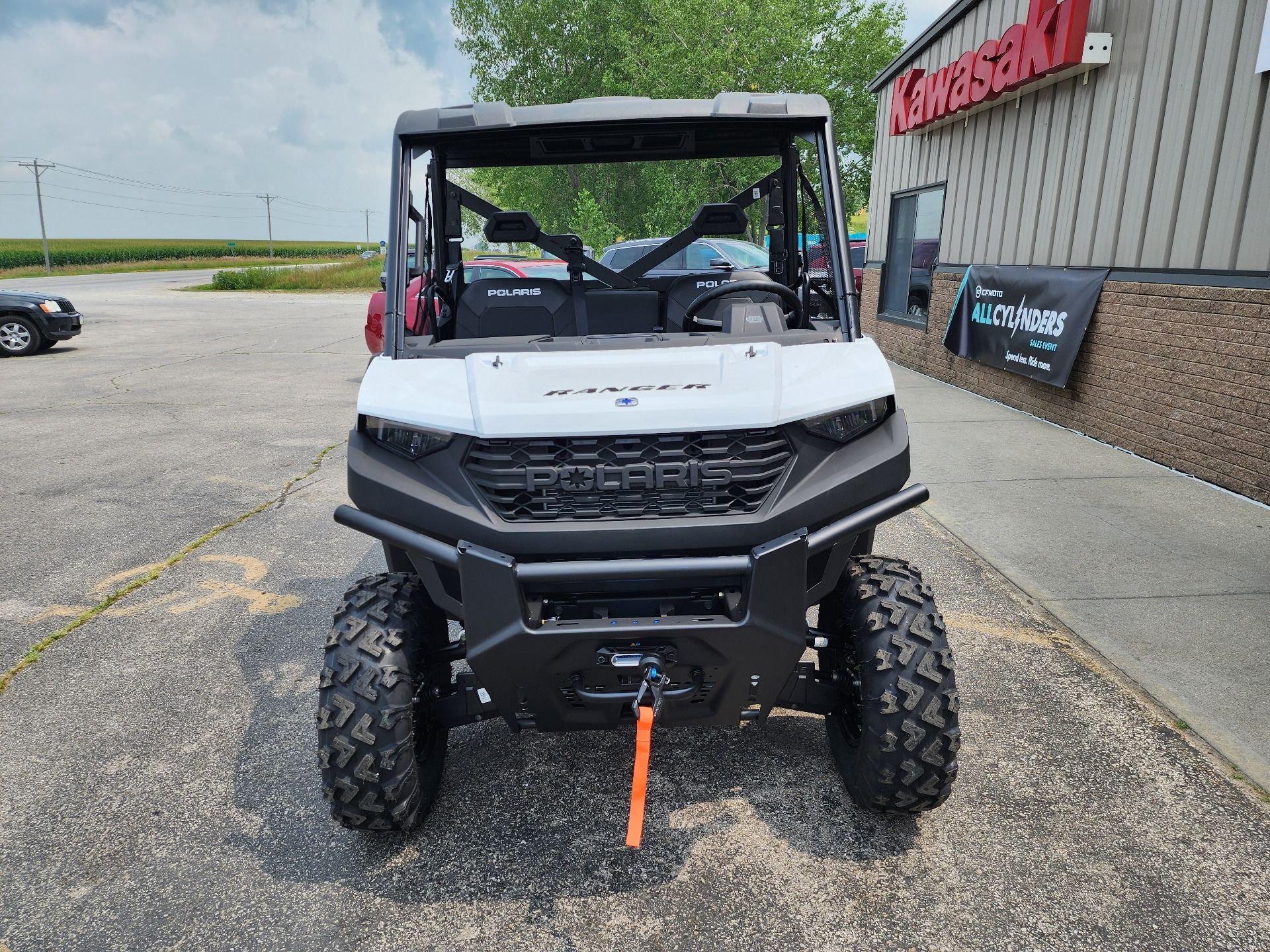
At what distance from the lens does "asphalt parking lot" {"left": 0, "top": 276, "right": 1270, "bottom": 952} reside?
7.91ft

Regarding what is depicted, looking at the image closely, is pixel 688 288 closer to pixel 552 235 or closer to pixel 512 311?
pixel 552 235

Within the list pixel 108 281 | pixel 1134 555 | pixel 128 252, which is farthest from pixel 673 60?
pixel 128 252

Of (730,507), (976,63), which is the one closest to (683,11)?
(976,63)

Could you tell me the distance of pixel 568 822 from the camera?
2838 mm

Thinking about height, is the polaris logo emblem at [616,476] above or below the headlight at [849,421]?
below

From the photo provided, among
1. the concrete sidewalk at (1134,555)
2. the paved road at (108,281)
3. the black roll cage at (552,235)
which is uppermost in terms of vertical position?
the black roll cage at (552,235)

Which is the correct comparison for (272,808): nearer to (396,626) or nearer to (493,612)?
(396,626)

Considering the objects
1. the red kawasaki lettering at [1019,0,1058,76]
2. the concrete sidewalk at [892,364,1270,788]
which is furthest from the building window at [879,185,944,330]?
the concrete sidewalk at [892,364,1270,788]

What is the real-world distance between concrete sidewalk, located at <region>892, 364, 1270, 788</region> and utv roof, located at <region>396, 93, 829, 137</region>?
8.80 ft

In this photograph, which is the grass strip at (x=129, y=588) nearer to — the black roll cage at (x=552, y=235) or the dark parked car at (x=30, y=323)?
the black roll cage at (x=552, y=235)

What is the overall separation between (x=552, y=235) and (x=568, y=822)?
7.10 feet

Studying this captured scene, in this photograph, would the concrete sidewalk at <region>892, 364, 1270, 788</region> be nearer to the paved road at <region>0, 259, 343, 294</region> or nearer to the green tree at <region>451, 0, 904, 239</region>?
the green tree at <region>451, 0, 904, 239</region>

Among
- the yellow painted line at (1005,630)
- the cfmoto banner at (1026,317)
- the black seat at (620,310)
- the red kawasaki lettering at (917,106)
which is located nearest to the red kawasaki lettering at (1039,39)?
the cfmoto banner at (1026,317)

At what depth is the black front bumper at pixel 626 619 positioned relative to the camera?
2289 mm
